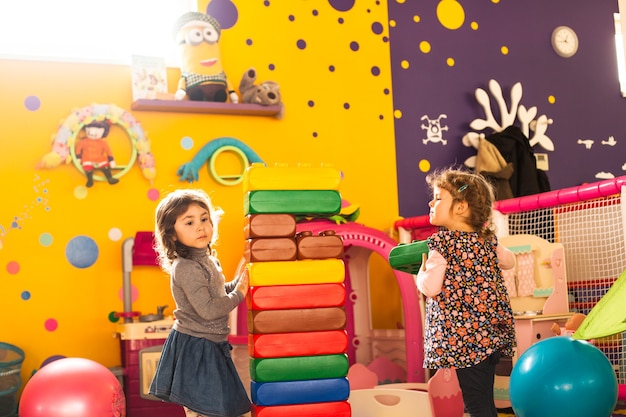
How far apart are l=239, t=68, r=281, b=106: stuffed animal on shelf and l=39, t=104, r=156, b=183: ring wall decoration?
1.84 feet

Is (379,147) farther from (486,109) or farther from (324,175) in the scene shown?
(324,175)

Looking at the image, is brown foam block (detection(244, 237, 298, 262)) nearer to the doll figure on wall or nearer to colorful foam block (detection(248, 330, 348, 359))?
colorful foam block (detection(248, 330, 348, 359))

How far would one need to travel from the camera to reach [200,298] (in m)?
2.38

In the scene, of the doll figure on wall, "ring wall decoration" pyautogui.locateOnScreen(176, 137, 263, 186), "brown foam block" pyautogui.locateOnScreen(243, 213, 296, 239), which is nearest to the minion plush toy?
"ring wall decoration" pyautogui.locateOnScreen(176, 137, 263, 186)

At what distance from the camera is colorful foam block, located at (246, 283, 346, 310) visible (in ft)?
8.24

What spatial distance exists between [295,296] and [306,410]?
38 cm

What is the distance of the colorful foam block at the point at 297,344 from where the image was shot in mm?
2494

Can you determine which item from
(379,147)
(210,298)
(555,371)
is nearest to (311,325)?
(210,298)

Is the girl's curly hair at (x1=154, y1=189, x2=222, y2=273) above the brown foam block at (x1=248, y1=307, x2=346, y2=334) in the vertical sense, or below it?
above

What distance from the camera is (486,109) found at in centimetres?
441

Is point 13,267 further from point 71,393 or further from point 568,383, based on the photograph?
point 568,383

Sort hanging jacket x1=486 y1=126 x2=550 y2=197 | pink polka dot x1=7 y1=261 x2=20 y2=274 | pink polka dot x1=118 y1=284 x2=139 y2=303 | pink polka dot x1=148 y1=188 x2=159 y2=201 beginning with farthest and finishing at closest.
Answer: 1. hanging jacket x1=486 y1=126 x2=550 y2=197
2. pink polka dot x1=148 y1=188 x2=159 y2=201
3. pink polka dot x1=118 y1=284 x2=139 y2=303
4. pink polka dot x1=7 y1=261 x2=20 y2=274

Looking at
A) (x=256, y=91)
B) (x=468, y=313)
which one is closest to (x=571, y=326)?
(x=468, y=313)

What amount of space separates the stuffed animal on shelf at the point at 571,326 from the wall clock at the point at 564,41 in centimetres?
225
